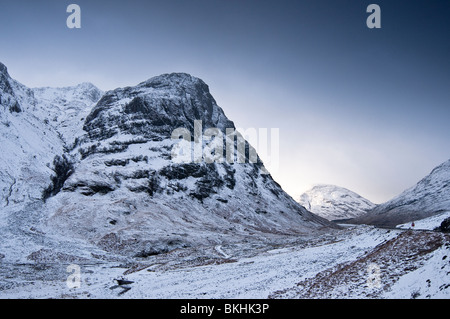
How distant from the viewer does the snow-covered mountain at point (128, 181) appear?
60.7m

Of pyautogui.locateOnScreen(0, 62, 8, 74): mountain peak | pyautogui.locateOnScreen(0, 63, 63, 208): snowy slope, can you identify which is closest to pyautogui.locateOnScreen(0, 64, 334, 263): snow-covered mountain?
pyautogui.locateOnScreen(0, 63, 63, 208): snowy slope

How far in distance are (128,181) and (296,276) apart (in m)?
81.7

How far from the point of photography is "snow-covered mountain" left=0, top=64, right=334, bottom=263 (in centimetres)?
6066

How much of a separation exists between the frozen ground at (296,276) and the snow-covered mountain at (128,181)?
17.7 meters

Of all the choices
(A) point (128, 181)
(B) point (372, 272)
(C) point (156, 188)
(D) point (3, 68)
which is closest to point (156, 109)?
(A) point (128, 181)

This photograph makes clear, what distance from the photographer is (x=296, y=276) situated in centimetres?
A: 2647

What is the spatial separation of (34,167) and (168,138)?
2090 inches

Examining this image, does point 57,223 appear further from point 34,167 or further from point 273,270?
point 273,270

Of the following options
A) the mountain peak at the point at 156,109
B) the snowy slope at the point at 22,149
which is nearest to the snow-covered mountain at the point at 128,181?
the snowy slope at the point at 22,149

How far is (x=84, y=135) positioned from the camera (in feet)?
411

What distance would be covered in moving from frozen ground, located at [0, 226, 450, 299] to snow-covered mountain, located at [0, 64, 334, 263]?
58.2 feet

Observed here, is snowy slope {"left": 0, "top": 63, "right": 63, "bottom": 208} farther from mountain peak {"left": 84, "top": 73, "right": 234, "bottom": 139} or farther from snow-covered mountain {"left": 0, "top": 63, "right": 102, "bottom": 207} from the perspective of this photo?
mountain peak {"left": 84, "top": 73, "right": 234, "bottom": 139}

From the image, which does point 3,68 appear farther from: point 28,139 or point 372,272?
point 372,272
